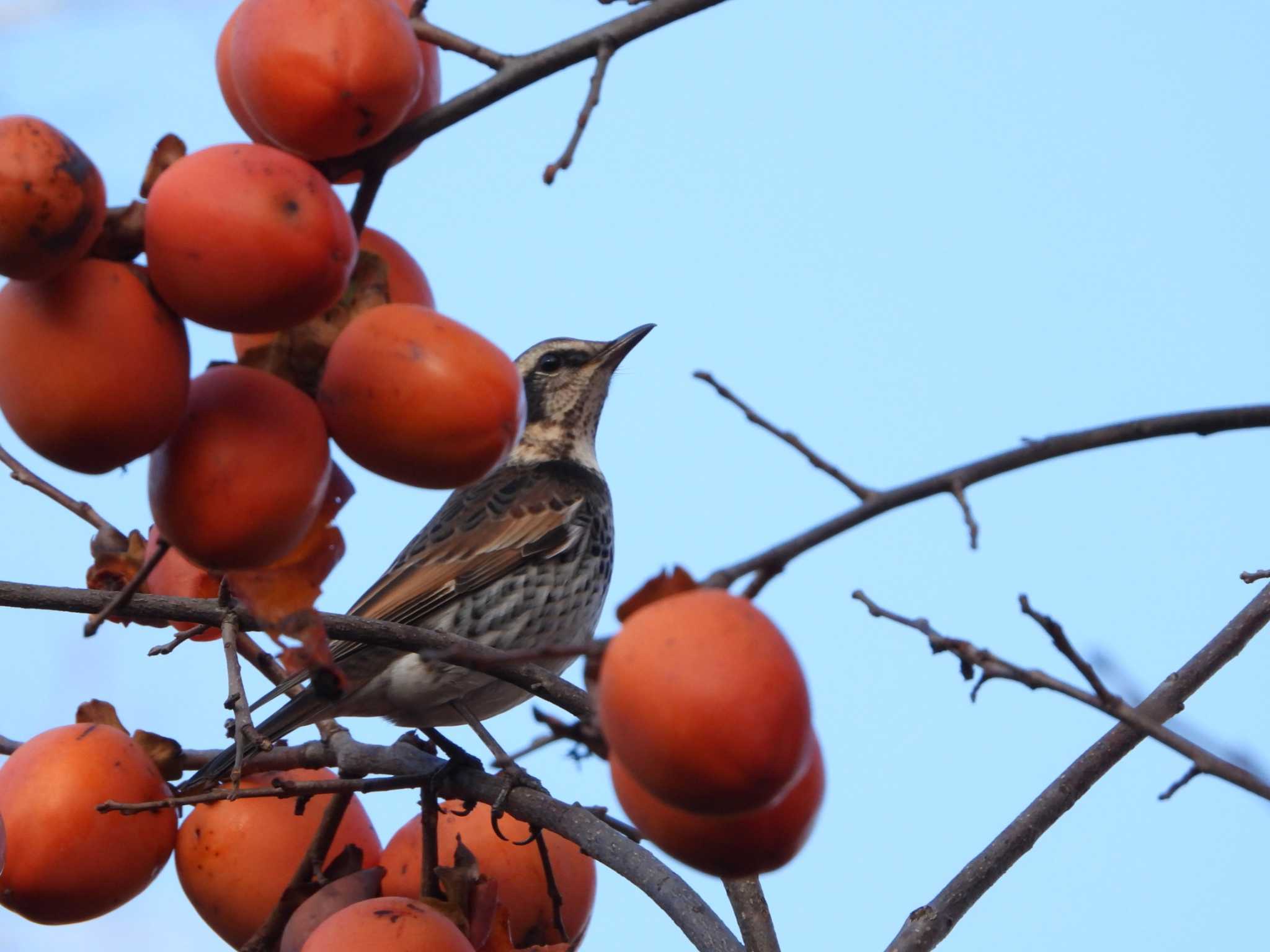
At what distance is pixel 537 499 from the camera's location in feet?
18.6

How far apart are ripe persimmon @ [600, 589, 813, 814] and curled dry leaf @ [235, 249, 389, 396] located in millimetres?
675

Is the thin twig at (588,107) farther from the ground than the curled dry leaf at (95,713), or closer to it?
A: farther from the ground

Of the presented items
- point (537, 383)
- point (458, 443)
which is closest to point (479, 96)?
point (458, 443)

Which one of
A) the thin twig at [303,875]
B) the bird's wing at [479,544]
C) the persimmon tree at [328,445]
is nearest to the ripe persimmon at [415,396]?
the persimmon tree at [328,445]

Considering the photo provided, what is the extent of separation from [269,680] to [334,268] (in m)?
1.74

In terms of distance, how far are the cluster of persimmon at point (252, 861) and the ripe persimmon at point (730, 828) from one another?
836 mm

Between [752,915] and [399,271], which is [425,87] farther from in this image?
[752,915]

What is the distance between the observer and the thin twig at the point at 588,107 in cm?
192

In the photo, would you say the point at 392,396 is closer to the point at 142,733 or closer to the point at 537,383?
the point at 142,733

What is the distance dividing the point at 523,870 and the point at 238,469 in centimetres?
144

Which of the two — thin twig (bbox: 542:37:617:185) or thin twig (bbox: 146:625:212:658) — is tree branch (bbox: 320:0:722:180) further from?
thin twig (bbox: 146:625:212:658)

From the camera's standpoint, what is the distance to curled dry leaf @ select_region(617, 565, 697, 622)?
1478 mm

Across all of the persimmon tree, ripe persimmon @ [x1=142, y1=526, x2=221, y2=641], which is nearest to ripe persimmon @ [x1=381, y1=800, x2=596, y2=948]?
the persimmon tree

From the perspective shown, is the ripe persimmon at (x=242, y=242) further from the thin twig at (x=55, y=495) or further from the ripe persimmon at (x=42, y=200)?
the thin twig at (x=55, y=495)
